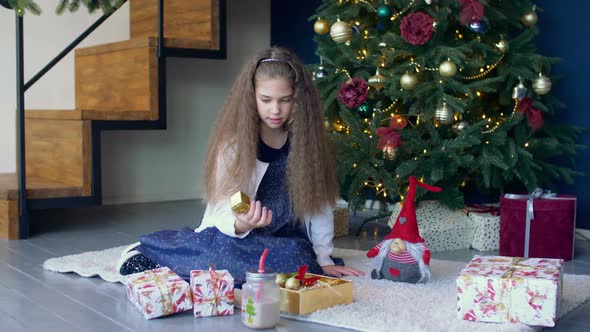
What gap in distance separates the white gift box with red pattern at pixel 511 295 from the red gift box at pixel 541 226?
83 centimetres

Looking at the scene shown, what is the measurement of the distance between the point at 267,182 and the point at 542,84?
1.34 m

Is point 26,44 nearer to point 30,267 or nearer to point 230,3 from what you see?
point 230,3

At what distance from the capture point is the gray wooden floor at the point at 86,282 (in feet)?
6.01

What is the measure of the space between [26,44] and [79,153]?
106 centimetres

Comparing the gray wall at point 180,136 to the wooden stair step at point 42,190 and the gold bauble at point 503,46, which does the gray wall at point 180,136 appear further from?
the gold bauble at point 503,46

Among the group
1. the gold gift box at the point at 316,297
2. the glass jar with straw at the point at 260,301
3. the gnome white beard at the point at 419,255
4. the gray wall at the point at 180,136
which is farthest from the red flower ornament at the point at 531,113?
the gray wall at the point at 180,136

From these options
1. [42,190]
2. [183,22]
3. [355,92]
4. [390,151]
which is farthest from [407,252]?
[183,22]

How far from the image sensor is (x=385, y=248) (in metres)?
2.23

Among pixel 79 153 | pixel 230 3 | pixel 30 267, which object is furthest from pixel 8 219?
pixel 230 3

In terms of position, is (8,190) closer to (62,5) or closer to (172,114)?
(62,5)

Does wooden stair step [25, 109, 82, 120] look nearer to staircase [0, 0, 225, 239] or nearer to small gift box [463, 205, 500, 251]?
staircase [0, 0, 225, 239]

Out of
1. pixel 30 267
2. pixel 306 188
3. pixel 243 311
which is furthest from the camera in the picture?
pixel 30 267

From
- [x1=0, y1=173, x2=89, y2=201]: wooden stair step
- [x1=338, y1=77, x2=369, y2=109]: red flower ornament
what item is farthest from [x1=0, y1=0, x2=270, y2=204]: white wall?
[x1=338, y1=77, x2=369, y2=109]: red flower ornament

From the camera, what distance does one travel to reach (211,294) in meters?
1.88
